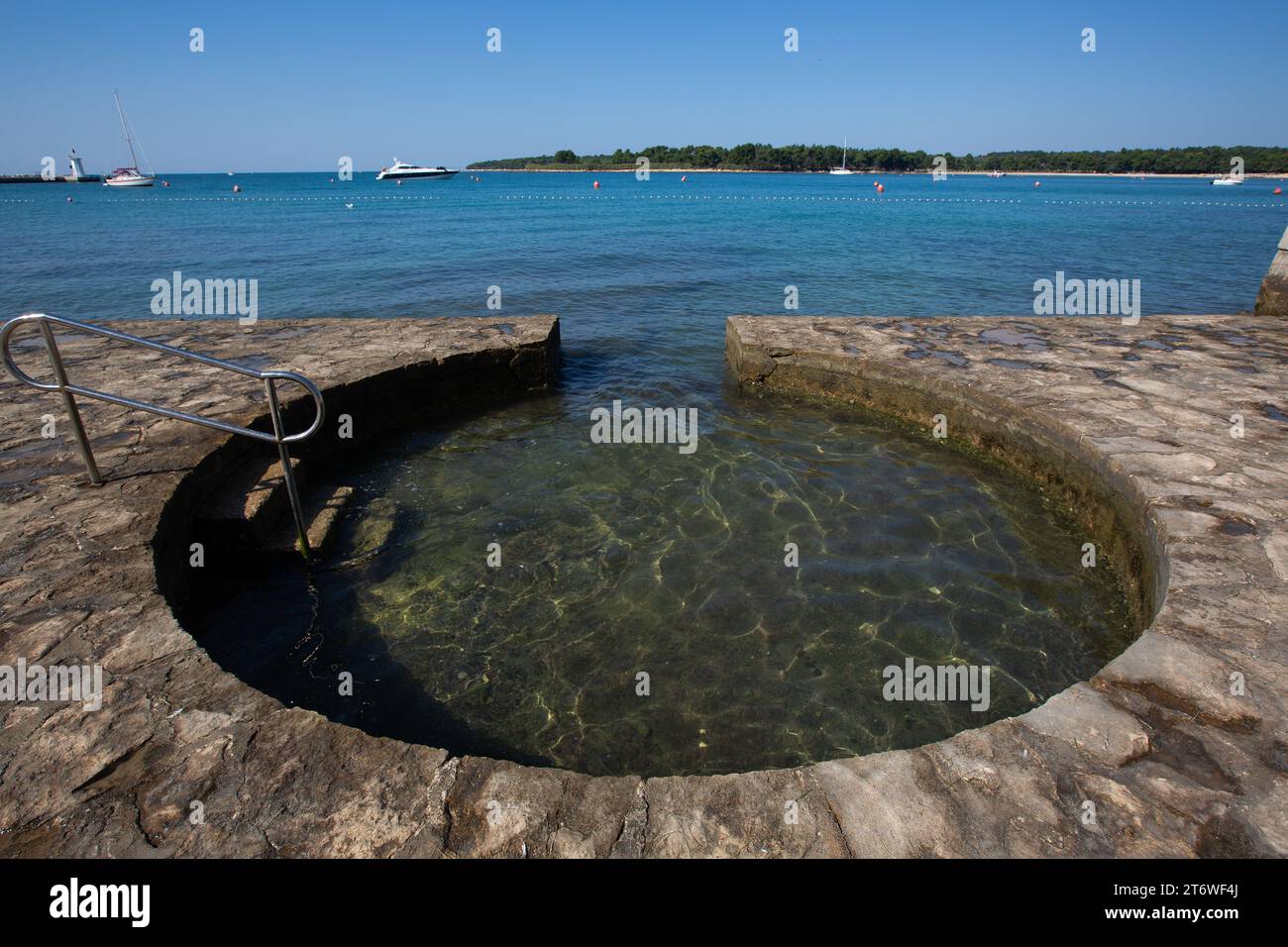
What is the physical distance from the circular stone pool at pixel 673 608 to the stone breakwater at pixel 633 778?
740 mm

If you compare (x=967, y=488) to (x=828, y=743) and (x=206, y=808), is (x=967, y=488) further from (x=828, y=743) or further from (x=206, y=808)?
(x=206, y=808)

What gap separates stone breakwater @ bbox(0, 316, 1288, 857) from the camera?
228cm

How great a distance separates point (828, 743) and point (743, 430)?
453 cm

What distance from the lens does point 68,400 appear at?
420 centimetres

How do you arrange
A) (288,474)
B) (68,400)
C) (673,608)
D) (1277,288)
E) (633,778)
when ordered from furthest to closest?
(1277,288)
(288,474)
(673,608)
(68,400)
(633,778)

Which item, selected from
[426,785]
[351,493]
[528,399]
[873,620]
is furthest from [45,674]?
[528,399]

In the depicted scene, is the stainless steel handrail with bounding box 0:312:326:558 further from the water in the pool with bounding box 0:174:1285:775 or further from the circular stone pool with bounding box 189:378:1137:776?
the water in the pool with bounding box 0:174:1285:775

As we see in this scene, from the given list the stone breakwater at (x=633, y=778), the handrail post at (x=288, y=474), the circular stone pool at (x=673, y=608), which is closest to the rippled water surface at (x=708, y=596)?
the circular stone pool at (x=673, y=608)

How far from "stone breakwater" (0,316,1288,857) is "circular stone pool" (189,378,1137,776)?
74 centimetres

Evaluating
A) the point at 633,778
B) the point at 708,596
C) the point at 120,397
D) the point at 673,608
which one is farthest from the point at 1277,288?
the point at 120,397

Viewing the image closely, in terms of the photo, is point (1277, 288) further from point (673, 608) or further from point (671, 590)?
point (673, 608)

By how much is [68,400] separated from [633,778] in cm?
440

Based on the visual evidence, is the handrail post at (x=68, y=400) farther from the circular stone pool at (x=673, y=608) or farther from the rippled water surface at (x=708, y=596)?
the rippled water surface at (x=708, y=596)

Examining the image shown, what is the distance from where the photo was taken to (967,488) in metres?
6.16
